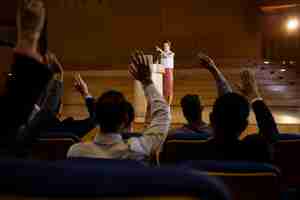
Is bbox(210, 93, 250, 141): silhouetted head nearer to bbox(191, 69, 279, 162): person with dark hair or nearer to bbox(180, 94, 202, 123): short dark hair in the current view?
bbox(191, 69, 279, 162): person with dark hair

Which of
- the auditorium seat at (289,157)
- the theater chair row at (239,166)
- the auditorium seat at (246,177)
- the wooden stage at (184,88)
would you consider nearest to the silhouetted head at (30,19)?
the theater chair row at (239,166)

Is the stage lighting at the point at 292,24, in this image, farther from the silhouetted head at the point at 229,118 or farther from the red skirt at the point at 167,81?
the silhouetted head at the point at 229,118

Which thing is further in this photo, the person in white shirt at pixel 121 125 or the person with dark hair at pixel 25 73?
the person in white shirt at pixel 121 125

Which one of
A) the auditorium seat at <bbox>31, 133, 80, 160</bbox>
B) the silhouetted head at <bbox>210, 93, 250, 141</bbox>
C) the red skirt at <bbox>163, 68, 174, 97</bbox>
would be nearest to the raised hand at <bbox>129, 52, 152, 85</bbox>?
the silhouetted head at <bbox>210, 93, 250, 141</bbox>

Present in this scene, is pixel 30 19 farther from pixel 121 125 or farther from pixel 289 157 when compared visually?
pixel 289 157

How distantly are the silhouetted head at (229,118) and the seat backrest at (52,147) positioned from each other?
94cm

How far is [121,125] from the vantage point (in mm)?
1947

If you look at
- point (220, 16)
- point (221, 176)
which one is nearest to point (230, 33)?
point (220, 16)

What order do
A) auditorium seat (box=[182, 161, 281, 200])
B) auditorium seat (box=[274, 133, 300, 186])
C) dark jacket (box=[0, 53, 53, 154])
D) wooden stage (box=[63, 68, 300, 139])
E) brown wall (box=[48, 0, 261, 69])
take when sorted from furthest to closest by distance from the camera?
brown wall (box=[48, 0, 261, 69]) → wooden stage (box=[63, 68, 300, 139]) → auditorium seat (box=[274, 133, 300, 186]) → auditorium seat (box=[182, 161, 281, 200]) → dark jacket (box=[0, 53, 53, 154])

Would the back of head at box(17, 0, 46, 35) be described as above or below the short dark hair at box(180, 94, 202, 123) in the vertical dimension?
above

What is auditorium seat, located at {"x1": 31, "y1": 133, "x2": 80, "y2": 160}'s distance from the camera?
2498 millimetres

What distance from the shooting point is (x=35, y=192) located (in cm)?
53

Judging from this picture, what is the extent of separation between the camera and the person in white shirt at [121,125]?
1831 millimetres

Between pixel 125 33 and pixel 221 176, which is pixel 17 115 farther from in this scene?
pixel 125 33
